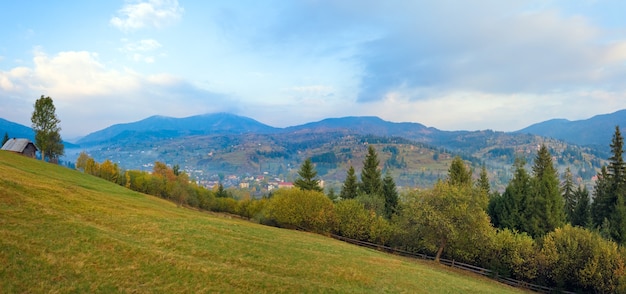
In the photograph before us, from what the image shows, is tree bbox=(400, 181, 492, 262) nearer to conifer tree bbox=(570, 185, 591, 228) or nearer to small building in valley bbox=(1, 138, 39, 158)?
conifer tree bbox=(570, 185, 591, 228)

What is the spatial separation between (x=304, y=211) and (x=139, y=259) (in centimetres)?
5021

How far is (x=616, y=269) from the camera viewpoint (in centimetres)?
3988

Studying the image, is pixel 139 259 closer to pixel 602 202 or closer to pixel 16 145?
pixel 602 202

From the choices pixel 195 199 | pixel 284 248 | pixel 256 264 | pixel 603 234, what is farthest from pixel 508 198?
pixel 195 199

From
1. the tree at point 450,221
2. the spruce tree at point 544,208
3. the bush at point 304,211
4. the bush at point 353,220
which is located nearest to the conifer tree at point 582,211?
the spruce tree at point 544,208

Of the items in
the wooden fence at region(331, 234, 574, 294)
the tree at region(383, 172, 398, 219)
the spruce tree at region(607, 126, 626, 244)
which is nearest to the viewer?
the wooden fence at region(331, 234, 574, 294)

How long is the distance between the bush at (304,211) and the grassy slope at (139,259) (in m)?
34.9

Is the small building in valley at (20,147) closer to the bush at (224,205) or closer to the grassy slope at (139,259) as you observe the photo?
the bush at (224,205)

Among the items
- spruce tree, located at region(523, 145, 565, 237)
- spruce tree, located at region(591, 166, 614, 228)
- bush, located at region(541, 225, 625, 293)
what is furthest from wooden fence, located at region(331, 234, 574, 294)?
spruce tree, located at region(591, 166, 614, 228)

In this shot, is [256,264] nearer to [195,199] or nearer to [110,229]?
[110,229]

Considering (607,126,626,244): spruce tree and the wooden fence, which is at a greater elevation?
(607,126,626,244): spruce tree

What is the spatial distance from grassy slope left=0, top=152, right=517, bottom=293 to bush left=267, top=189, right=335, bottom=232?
3488cm

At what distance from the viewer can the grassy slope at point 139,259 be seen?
16.3m

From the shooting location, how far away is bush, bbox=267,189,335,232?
67.7 meters
